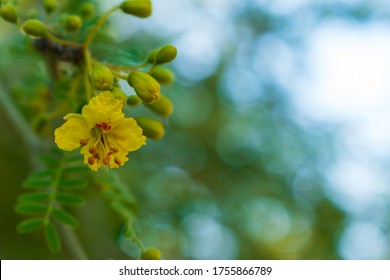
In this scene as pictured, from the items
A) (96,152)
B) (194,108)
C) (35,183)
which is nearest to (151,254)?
(96,152)

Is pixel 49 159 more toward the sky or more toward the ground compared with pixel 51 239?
more toward the sky

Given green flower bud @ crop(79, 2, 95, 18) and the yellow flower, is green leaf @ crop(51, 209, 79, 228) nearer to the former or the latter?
the yellow flower

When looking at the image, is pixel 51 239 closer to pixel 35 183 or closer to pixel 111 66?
pixel 35 183

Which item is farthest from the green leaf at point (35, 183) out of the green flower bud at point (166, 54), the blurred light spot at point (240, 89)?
the blurred light spot at point (240, 89)

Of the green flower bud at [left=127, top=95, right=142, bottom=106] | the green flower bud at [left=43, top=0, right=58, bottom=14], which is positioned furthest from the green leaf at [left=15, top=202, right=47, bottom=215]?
the green flower bud at [left=43, top=0, right=58, bottom=14]

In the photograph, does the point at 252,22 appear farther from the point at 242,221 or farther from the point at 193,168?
the point at 242,221

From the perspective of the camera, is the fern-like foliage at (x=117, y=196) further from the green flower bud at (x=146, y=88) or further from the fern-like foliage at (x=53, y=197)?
the green flower bud at (x=146, y=88)
